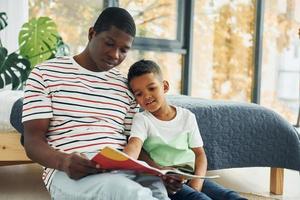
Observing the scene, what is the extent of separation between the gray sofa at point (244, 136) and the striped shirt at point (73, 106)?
0.73 meters

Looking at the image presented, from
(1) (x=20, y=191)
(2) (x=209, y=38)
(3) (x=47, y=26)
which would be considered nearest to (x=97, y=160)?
(1) (x=20, y=191)

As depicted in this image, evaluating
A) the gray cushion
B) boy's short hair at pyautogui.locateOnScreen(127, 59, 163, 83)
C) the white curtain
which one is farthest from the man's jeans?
the white curtain

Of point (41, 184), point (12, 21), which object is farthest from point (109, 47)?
point (12, 21)

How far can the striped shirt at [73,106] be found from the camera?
1.28 m

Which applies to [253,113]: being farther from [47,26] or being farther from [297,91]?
[297,91]

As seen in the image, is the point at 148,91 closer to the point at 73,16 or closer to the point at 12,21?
the point at 12,21

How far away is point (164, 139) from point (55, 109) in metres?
0.37

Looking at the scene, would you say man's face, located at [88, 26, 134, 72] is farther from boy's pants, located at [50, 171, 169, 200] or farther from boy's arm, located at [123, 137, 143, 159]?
boy's pants, located at [50, 171, 169, 200]

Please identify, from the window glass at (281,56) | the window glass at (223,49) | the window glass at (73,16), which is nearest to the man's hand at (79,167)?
the window glass at (73,16)

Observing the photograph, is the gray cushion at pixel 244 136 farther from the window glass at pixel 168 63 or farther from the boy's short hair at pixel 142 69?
the window glass at pixel 168 63

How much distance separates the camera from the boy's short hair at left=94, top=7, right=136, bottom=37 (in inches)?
52.6

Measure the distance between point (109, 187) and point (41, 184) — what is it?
4.51 ft

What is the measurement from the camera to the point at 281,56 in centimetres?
475

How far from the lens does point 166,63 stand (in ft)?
13.9
